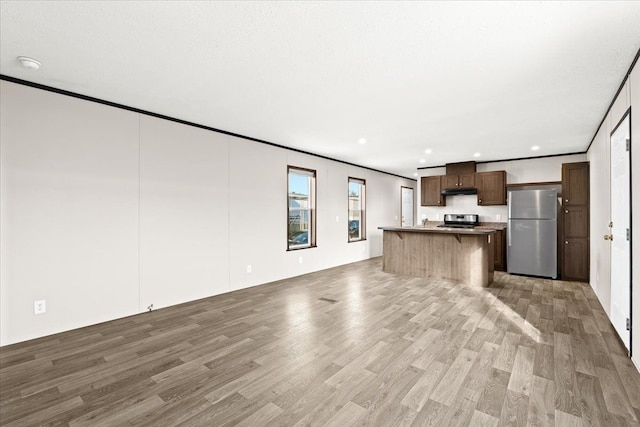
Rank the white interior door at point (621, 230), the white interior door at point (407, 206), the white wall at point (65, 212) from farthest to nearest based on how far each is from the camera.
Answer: the white interior door at point (407, 206) < the white wall at point (65, 212) < the white interior door at point (621, 230)

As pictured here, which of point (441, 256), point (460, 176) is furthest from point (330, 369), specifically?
point (460, 176)

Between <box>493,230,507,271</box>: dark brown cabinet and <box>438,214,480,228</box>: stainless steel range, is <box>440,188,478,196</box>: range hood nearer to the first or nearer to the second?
<box>438,214,480,228</box>: stainless steel range

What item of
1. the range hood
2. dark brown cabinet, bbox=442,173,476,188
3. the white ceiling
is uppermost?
the white ceiling

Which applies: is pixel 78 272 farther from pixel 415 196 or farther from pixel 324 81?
pixel 415 196

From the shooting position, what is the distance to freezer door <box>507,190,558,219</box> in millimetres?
5820

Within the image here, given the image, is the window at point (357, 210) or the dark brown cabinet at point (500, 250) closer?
the dark brown cabinet at point (500, 250)

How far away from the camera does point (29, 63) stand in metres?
2.60

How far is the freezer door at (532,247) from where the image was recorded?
229 inches

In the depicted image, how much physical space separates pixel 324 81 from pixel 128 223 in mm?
2881

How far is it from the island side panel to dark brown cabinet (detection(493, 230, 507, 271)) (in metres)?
0.91

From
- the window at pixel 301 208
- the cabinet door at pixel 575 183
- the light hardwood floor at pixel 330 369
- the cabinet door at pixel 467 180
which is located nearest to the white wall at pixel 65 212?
the light hardwood floor at pixel 330 369

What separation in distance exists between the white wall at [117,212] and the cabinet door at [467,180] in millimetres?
4555

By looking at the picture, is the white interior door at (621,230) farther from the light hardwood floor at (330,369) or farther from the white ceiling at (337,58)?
the white ceiling at (337,58)

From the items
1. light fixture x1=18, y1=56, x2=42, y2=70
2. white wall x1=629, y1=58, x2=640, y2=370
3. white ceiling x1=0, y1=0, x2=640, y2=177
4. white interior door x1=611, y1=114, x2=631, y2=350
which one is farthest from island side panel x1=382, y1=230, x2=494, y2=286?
light fixture x1=18, y1=56, x2=42, y2=70
